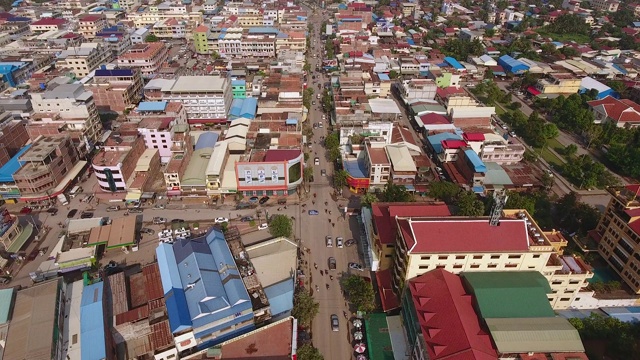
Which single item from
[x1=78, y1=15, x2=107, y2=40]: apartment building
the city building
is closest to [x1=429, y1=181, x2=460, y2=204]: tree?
the city building

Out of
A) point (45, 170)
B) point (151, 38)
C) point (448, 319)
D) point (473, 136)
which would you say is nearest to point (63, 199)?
point (45, 170)

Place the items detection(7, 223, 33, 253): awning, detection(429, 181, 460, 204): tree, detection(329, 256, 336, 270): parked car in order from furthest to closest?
detection(429, 181, 460, 204): tree
detection(7, 223, 33, 253): awning
detection(329, 256, 336, 270): parked car

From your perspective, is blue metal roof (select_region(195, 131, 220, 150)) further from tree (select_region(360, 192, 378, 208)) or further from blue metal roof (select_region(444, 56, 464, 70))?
blue metal roof (select_region(444, 56, 464, 70))

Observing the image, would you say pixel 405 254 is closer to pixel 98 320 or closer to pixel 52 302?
pixel 98 320

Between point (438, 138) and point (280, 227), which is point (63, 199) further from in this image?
point (438, 138)

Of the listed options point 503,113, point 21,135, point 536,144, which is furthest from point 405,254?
point 21,135

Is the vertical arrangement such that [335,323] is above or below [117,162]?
below

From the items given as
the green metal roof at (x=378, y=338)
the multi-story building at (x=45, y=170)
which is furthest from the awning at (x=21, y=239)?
the green metal roof at (x=378, y=338)
